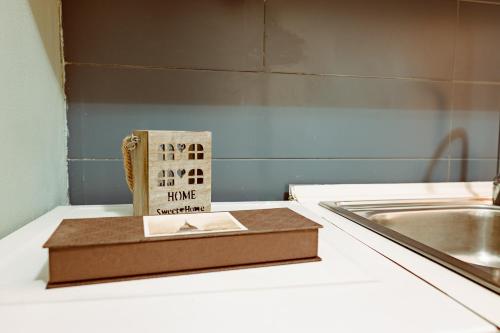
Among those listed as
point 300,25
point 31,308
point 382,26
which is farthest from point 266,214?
point 382,26

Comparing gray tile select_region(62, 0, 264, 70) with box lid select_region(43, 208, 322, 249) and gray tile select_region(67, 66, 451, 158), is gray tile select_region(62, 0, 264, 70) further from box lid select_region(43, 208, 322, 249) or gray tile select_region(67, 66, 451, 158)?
box lid select_region(43, 208, 322, 249)

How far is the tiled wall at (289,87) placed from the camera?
34.0 inches

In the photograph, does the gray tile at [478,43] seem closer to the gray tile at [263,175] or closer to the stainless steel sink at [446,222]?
the gray tile at [263,175]

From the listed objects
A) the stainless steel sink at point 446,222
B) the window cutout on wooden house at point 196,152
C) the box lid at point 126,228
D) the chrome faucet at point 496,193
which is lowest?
the stainless steel sink at point 446,222

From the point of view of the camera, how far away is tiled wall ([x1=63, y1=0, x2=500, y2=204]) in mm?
865

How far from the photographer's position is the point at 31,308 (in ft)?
1.16

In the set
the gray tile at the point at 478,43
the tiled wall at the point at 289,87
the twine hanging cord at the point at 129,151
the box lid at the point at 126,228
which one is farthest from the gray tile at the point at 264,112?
the box lid at the point at 126,228

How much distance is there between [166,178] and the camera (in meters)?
0.62

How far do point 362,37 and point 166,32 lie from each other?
56cm

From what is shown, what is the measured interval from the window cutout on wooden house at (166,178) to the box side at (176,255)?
0.72ft

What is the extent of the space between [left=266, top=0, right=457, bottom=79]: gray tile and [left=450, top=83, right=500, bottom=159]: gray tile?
0.33 ft

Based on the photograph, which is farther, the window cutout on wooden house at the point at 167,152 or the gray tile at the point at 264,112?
the gray tile at the point at 264,112

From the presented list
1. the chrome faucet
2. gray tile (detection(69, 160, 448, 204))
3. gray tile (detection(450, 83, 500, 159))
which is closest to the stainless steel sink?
the chrome faucet

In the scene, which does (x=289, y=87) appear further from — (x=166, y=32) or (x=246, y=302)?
(x=246, y=302)
